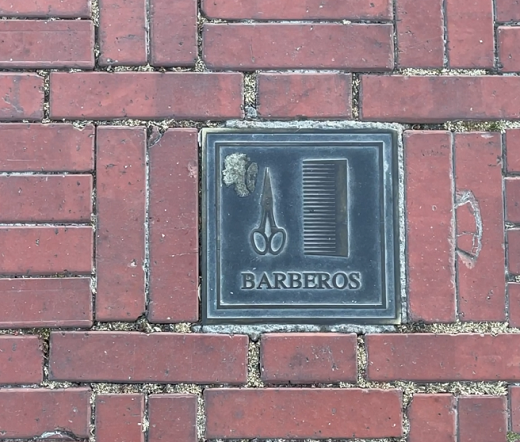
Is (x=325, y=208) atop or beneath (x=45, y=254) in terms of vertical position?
atop

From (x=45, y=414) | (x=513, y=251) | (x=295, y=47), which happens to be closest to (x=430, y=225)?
(x=513, y=251)

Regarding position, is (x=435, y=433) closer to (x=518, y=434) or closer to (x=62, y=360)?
(x=518, y=434)

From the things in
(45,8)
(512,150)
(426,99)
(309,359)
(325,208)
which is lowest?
(309,359)

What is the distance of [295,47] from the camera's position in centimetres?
139

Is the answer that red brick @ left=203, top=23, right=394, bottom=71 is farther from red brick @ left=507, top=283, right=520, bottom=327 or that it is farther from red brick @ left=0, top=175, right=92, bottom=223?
red brick @ left=507, top=283, right=520, bottom=327

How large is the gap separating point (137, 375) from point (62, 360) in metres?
0.18

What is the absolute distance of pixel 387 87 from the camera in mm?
1391

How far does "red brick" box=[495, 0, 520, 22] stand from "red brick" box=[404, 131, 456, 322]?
1.08 feet

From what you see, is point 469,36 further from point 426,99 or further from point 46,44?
point 46,44

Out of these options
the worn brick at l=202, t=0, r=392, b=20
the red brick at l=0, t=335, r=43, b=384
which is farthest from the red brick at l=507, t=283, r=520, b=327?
the red brick at l=0, t=335, r=43, b=384

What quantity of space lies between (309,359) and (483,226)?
52 cm

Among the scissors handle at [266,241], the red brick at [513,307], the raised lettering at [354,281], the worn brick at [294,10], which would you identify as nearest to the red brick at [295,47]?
the worn brick at [294,10]

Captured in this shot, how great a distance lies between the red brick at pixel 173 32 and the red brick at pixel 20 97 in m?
0.28

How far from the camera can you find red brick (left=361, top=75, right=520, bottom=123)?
1.39 metres
